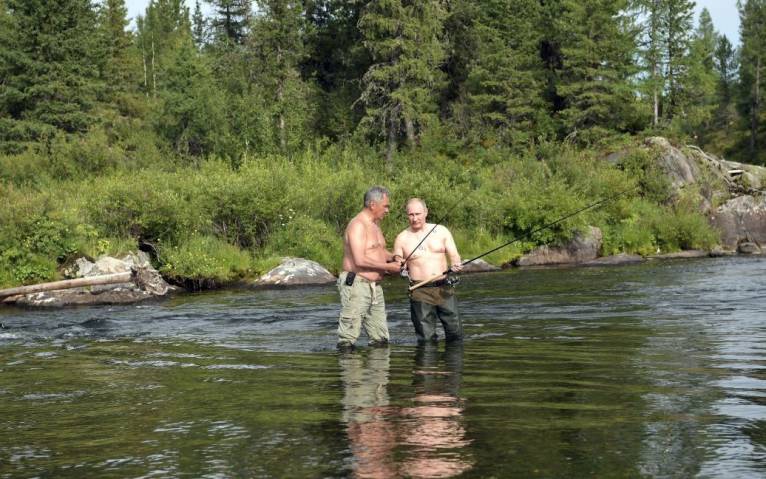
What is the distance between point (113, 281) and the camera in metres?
18.8

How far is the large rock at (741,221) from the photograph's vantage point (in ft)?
121

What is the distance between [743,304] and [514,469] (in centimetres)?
1250

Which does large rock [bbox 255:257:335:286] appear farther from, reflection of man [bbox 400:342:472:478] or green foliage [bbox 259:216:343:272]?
reflection of man [bbox 400:342:472:478]

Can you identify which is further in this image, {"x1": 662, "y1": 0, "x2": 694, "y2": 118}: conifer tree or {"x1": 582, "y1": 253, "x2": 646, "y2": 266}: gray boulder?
{"x1": 662, "y1": 0, "x2": 694, "y2": 118}: conifer tree

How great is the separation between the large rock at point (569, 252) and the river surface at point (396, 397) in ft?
44.1

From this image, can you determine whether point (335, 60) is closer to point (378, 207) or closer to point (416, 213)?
point (416, 213)

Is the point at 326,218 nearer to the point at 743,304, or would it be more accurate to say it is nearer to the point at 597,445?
the point at 743,304

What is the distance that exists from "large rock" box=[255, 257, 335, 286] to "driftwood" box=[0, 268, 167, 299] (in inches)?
110

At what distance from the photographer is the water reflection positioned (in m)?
5.90

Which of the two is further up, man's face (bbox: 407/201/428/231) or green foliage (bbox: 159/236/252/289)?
man's face (bbox: 407/201/428/231)

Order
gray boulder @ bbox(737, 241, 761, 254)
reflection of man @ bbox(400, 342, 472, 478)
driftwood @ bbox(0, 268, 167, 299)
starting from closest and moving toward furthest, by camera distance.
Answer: reflection of man @ bbox(400, 342, 472, 478)
driftwood @ bbox(0, 268, 167, 299)
gray boulder @ bbox(737, 241, 761, 254)

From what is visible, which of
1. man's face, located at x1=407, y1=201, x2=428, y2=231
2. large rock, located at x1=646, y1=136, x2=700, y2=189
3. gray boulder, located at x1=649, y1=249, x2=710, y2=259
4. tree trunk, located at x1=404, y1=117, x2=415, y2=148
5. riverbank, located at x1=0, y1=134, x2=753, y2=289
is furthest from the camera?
tree trunk, located at x1=404, y1=117, x2=415, y2=148

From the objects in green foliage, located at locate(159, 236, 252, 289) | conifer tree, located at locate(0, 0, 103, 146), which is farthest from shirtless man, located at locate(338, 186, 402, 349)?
conifer tree, located at locate(0, 0, 103, 146)

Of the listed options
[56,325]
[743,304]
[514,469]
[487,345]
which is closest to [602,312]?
[743,304]
